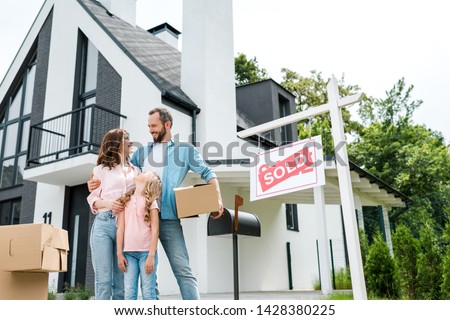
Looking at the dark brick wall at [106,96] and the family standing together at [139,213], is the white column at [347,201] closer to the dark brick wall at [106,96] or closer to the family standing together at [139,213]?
the family standing together at [139,213]

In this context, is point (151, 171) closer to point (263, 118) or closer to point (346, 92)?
point (263, 118)

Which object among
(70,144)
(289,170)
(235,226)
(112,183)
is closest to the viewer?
(112,183)

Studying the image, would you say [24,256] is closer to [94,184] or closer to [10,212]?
[94,184]

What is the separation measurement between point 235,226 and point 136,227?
35.6 inches

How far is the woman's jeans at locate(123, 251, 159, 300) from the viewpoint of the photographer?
9.43ft

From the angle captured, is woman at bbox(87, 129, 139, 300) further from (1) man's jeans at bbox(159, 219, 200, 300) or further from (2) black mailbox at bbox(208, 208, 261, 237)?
(2) black mailbox at bbox(208, 208, 261, 237)

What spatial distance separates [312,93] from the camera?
24.4 meters

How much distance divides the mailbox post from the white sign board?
0.54 m

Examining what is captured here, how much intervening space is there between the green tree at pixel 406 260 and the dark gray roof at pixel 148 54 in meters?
5.82

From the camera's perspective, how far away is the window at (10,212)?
12680 mm

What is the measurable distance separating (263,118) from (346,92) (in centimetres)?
1246

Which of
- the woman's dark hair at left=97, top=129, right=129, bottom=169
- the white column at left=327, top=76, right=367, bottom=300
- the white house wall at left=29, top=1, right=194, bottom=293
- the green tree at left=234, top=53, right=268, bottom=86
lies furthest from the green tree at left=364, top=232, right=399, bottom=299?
the green tree at left=234, top=53, right=268, bottom=86

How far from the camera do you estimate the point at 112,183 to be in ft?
10.4

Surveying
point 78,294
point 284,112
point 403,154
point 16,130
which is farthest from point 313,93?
point 78,294
